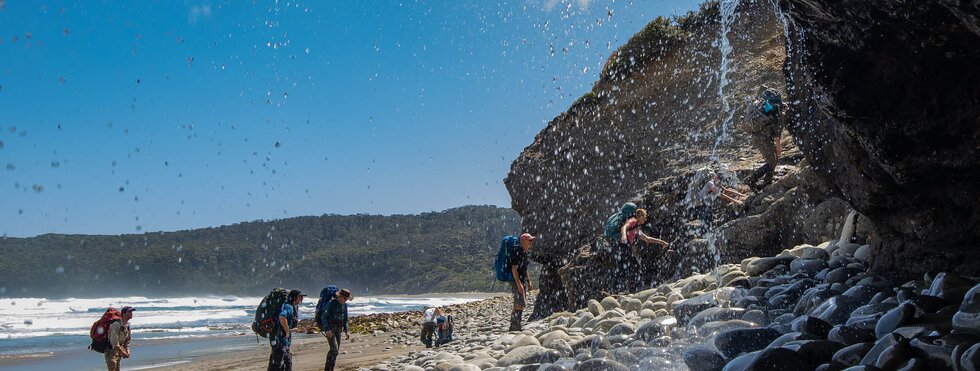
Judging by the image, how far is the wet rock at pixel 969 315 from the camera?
3.78m

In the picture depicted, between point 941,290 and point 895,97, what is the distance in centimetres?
142

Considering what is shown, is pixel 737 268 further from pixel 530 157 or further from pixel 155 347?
pixel 155 347

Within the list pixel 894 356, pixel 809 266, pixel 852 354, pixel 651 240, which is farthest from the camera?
pixel 651 240

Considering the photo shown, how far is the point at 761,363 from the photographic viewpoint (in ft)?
13.1

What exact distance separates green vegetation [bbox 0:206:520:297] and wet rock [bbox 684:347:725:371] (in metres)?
102

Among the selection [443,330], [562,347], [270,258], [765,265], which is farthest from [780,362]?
[270,258]

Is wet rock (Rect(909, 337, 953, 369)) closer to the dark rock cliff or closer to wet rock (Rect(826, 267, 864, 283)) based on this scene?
the dark rock cliff

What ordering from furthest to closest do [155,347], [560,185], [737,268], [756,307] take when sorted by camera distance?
1. [155,347]
2. [560,185]
3. [737,268]
4. [756,307]

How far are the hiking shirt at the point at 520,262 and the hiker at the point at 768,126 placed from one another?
4088 mm

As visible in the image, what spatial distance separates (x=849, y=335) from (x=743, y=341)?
719mm

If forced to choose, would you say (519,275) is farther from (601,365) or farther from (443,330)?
(601,365)

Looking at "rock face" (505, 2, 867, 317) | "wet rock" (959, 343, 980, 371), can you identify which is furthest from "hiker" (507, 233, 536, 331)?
"wet rock" (959, 343, 980, 371)

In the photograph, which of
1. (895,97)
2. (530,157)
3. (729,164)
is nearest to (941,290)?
(895,97)

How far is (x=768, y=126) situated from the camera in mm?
10398
